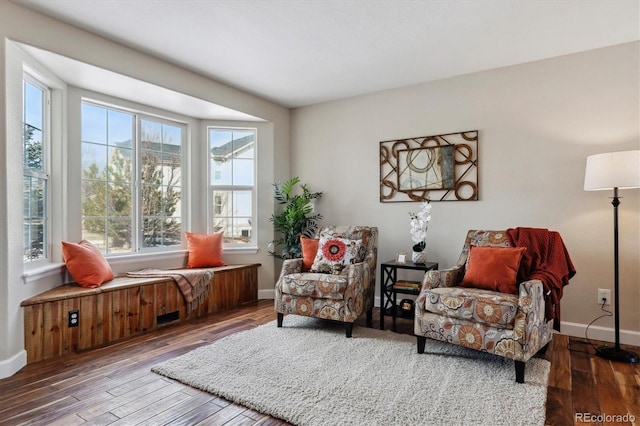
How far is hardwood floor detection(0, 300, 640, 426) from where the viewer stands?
1.85m

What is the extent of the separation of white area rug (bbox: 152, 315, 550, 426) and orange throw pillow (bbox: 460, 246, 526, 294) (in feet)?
1.66

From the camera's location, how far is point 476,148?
3.56 metres

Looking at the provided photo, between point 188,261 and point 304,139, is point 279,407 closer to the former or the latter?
point 188,261

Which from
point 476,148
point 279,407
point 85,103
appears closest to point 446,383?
point 279,407

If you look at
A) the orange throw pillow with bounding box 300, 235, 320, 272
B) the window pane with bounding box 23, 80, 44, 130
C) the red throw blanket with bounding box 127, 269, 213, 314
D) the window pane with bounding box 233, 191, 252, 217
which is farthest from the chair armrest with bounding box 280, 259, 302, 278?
the window pane with bounding box 23, 80, 44, 130

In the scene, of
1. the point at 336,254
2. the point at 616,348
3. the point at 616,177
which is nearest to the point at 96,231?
the point at 336,254

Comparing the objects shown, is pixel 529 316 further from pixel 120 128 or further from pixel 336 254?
pixel 120 128

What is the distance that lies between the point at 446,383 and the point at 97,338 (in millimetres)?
2681

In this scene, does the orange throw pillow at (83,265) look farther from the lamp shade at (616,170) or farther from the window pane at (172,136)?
the lamp shade at (616,170)

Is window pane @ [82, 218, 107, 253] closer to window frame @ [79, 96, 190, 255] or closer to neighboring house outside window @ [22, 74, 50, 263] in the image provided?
window frame @ [79, 96, 190, 255]

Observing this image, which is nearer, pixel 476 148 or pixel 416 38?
pixel 416 38

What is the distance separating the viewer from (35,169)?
2930mm

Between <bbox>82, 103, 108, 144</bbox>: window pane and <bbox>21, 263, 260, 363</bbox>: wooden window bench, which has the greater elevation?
<bbox>82, 103, 108, 144</bbox>: window pane

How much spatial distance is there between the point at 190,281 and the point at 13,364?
148cm
